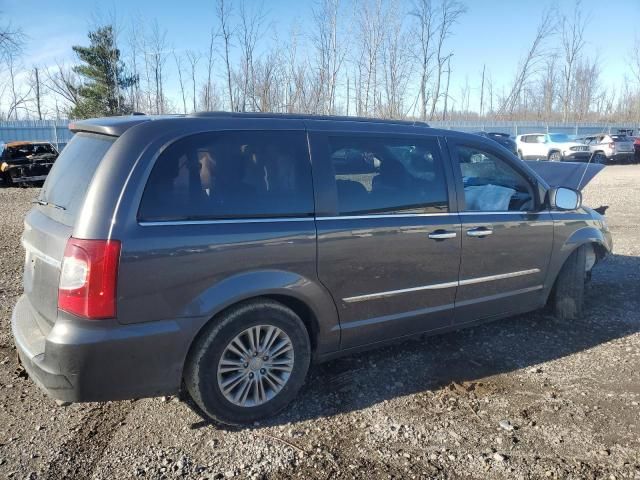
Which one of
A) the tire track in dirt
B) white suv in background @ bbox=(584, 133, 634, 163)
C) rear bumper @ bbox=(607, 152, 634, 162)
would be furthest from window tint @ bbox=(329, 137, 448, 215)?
rear bumper @ bbox=(607, 152, 634, 162)

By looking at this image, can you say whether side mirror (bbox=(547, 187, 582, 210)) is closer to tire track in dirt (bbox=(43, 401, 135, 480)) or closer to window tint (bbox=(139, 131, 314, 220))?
window tint (bbox=(139, 131, 314, 220))

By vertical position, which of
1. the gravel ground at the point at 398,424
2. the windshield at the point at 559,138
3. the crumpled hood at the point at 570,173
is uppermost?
the windshield at the point at 559,138

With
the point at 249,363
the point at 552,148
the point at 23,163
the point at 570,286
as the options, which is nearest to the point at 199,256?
the point at 249,363

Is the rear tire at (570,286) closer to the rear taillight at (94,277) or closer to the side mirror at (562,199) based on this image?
the side mirror at (562,199)

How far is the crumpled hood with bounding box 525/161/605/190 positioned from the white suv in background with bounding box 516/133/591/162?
2287 cm

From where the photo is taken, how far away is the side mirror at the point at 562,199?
4.41 m

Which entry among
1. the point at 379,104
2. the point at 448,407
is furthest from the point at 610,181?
the point at 448,407

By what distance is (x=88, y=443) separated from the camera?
2.97 metres

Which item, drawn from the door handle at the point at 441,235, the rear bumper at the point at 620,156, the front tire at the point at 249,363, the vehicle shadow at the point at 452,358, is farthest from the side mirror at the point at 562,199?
the rear bumper at the point at 620,156

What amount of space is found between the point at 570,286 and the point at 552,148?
25.9 metres

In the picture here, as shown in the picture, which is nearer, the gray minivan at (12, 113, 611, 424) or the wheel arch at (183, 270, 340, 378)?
the gray minivan at (12, 113, 611, 424)

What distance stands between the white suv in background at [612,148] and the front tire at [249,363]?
29626 millimetres

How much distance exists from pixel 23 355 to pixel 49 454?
56 centimetres

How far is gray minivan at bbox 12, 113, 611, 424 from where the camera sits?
265 centimetres
